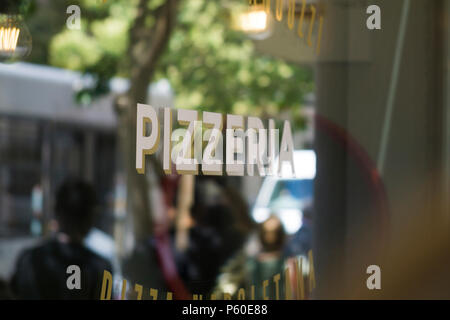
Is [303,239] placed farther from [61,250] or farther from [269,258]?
[61,250]

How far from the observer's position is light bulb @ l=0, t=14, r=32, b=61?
1.66 metres

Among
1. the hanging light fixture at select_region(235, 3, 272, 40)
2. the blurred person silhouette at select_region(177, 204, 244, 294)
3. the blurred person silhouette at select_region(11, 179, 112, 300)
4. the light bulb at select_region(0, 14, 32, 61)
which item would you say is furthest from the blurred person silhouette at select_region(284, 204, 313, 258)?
the blurred person silhouette at select_region(177, 204, 244, 294)

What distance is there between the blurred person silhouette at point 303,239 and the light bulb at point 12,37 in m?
1.01

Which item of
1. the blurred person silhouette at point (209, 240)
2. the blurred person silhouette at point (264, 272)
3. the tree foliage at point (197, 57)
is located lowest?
the blurred person silhouette at point (209, 240)

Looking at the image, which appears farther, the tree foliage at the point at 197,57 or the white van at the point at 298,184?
the tree foliage at the point at 197,57

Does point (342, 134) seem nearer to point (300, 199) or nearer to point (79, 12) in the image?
point (300, 199)

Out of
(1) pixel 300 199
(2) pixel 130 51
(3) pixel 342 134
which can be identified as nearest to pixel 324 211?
(1) pixel 300 199

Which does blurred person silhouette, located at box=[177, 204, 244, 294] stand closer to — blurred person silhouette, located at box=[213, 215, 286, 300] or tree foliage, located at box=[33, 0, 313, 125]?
blurred person silhouette, located at box=[213, 215, 286, 300]

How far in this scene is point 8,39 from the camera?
166cm

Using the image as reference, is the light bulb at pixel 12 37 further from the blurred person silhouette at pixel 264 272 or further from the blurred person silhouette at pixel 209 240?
the blurred person silhouette at pixel 209 240

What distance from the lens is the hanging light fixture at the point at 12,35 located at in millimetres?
1658

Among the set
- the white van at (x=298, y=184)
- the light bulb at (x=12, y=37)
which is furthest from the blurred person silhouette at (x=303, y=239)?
the light bulb at (x=12, y=37)

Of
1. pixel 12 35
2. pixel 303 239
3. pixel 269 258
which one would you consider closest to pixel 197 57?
pixel 269 258

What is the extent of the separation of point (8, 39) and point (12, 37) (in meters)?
0.01
